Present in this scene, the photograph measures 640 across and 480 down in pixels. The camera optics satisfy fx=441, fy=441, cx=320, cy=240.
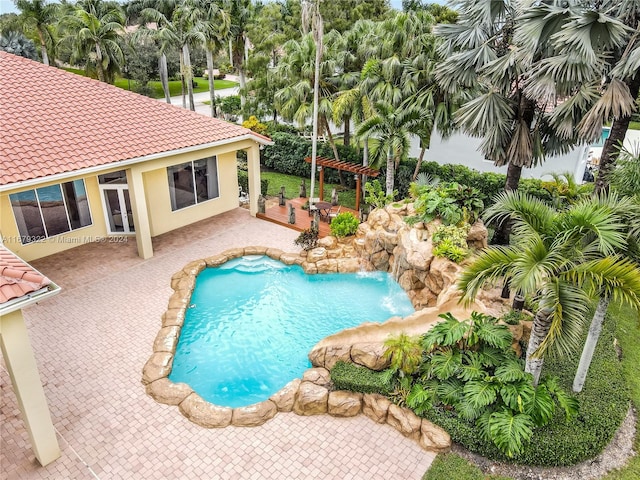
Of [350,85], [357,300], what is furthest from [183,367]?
[350,85]

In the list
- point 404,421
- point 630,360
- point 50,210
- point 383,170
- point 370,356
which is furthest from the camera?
point 383,170

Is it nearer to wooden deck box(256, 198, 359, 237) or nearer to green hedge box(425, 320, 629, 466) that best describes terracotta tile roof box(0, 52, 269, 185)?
wooden deck box(256, 198, 359, 237)

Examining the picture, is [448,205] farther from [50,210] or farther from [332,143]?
[50,210]

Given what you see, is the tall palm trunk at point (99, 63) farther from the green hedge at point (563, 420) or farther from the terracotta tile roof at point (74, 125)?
the green hedge at point (563, 420)

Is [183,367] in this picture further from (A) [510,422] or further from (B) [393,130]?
(B) [393,130]

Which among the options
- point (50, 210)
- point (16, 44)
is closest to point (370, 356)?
point (50, 210)

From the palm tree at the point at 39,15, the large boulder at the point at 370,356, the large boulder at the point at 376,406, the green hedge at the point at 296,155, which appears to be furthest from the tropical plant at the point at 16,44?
the large boulder at the point at 376,406

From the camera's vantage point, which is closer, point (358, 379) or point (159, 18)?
point (358, 379)
